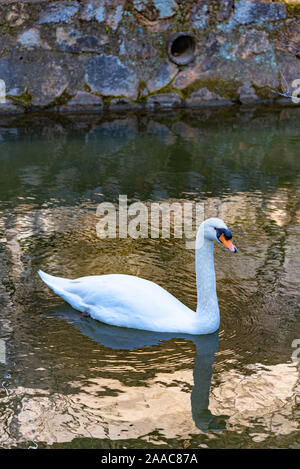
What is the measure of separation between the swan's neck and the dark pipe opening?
25.7ft

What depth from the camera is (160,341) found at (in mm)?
4352

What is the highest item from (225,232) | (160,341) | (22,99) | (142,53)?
(142,53)

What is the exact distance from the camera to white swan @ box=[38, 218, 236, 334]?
14.3ft

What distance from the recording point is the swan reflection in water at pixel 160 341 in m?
3.75

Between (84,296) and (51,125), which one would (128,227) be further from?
(51,125)

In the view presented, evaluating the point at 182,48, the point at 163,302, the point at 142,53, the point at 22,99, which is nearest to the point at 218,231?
the point at 163,302

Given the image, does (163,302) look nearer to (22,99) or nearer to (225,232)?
(225,232)

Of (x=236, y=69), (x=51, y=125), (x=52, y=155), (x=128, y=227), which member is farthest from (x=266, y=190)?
(x=236, y=69)

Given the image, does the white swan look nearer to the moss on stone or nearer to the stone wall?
the stone wall

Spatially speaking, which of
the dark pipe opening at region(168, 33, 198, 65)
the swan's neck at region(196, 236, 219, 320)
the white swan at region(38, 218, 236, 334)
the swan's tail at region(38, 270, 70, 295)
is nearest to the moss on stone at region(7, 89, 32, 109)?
the dark pipe opening at region(168, 33, 198, 65)

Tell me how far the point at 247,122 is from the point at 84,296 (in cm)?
667

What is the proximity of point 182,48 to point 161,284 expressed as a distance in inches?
313
